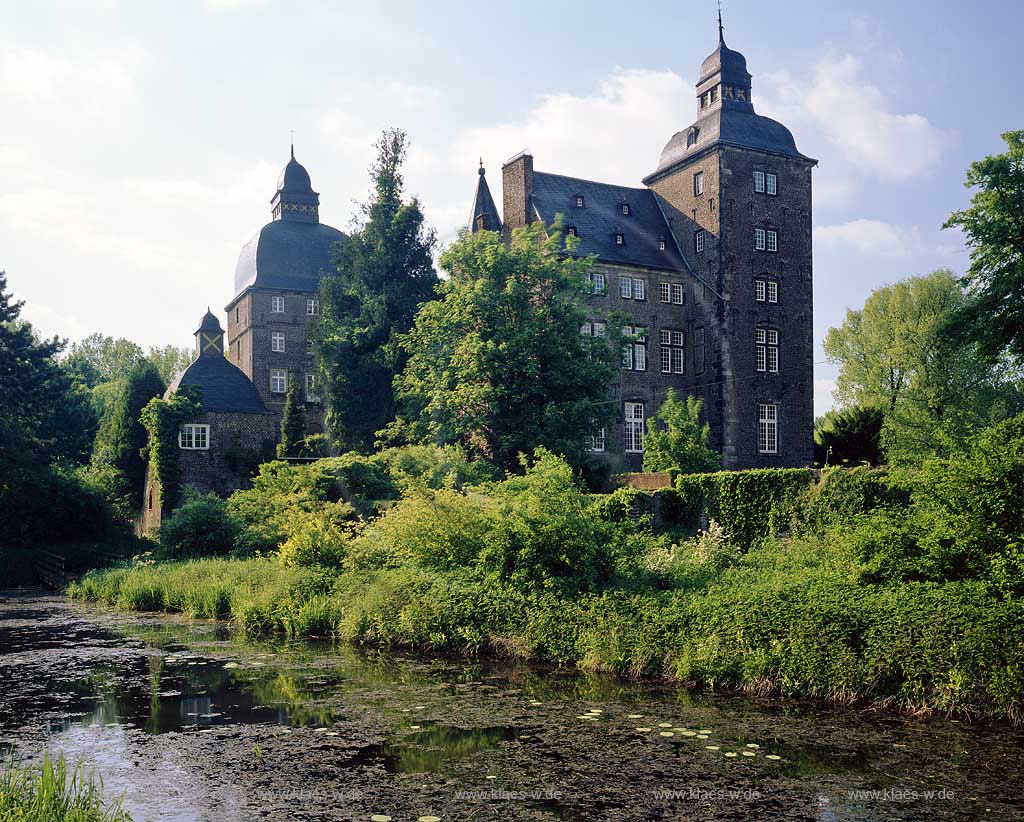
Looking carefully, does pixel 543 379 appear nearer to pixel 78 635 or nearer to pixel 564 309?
pixel 564 309

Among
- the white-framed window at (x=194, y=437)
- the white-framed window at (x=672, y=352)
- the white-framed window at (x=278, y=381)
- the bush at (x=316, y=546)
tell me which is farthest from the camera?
the white-framed window at (x=278, y=381)

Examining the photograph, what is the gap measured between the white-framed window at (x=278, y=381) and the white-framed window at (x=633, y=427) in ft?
74.7

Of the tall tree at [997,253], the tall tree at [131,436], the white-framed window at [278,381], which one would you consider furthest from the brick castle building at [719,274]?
the white-framed window at [278,381]

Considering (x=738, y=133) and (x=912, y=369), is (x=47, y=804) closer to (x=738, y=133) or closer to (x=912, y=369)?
(x=738, y=133)

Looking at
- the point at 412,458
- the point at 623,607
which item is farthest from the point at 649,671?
the point at 412,458

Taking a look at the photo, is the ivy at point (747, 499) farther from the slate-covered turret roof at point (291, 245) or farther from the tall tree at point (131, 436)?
the slate-covered turret roof at point (291, 245)

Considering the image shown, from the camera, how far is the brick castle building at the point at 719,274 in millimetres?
40219

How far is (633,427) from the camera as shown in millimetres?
40375

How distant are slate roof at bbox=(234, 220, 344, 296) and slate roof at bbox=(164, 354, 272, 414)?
10506 millimetres

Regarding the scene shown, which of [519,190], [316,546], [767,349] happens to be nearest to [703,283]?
[767,349]

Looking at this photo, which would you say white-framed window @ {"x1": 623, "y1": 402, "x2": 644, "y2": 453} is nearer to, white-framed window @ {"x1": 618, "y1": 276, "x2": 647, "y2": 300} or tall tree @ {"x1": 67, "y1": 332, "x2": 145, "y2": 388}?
white-framed window @ {"x1": 618, "y1": 276, "x2": 647, "y2": 300}

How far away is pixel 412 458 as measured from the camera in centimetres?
2806

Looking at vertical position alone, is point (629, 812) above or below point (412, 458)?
below

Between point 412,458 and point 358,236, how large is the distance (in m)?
17.0
